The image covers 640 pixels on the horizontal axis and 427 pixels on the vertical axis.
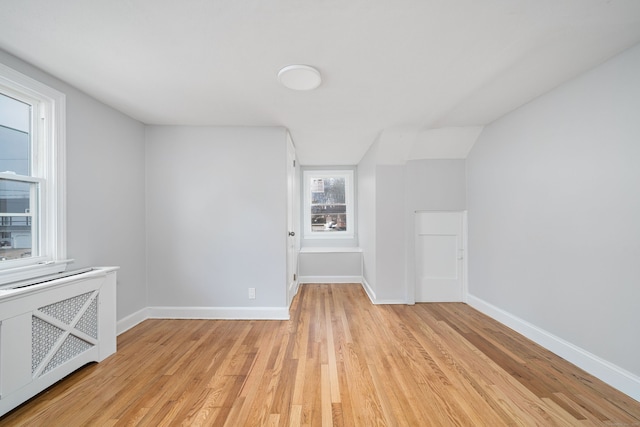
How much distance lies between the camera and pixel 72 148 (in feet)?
7.63

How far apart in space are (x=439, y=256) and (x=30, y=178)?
4.60m

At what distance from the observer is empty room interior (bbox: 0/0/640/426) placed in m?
1.61

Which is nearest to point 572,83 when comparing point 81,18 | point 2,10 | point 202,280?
point 81,18

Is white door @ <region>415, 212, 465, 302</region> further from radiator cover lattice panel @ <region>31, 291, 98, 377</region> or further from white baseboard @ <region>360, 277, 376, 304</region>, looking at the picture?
radiator cover lattice panel @ <region>31, 291, 98, 377</region>

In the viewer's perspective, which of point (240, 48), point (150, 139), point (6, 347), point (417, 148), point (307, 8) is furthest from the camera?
point (417, 148)

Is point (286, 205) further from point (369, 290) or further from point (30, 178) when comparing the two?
point (30, 178)

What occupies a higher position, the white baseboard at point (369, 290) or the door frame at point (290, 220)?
the door frame at point (290, 220)

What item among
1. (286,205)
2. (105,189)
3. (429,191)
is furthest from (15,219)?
(429,191)

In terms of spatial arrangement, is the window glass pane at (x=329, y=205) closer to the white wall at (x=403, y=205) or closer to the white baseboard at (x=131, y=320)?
the white wall at (x=403, y=205)

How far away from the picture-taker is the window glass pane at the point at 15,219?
1901mm

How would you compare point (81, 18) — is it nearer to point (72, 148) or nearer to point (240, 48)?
point (240, 48)

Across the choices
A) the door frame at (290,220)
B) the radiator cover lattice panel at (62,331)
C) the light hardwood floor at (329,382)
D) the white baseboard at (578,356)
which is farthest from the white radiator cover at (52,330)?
the white baseboard at (578,356)

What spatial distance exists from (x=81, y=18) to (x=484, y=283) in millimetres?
4554

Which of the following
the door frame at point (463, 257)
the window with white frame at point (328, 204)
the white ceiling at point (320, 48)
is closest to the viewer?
the white ceiling at point (320, 48)
